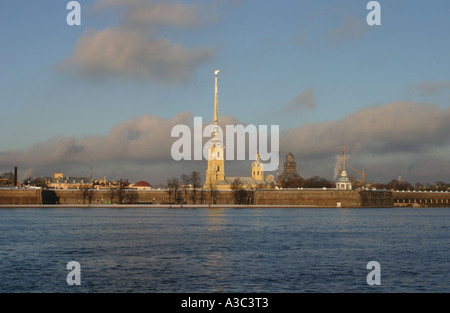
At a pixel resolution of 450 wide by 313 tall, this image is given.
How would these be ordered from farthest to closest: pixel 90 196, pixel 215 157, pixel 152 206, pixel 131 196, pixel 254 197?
pixel 215 157 → pixel 254 197 → pixel 131 196 → pixel 90 196 → pixel 152 206

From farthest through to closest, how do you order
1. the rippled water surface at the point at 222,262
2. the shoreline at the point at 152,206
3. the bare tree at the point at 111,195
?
the bare tree at the point at 111,195 → the shoreline at the point at 152,206 → the rippled water surface at the point at 222,262

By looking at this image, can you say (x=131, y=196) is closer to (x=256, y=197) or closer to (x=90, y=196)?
(x=90, y=196)

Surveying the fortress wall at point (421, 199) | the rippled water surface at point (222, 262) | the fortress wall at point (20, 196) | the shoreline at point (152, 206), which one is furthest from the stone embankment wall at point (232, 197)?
the rippled water surface at point (222, 262)

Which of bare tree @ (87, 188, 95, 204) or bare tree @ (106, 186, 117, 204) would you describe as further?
bare tree @ (106, 186, 117, 204)

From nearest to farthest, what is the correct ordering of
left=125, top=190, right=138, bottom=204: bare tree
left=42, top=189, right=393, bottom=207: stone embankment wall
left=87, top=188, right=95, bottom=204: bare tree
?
left=87, top=188, right=95, bottom=204: bare tree → left=42, top=189, right=393, bottom=207: stone embankment wall → left=125, top=190, right=138, bottom=204: bare tree

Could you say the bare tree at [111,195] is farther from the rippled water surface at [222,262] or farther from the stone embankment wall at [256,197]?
the rippled water surface at [222,262]

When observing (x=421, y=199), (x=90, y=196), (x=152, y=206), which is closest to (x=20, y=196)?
(x=90, y=196)

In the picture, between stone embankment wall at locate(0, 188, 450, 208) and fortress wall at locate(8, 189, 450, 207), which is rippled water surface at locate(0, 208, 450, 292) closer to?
fortress wall at locate(8, 189, 450, 207)

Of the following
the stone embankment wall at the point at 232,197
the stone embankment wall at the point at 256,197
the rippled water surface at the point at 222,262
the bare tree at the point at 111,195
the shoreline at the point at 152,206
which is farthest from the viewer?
the bare tree at the point at 111,195

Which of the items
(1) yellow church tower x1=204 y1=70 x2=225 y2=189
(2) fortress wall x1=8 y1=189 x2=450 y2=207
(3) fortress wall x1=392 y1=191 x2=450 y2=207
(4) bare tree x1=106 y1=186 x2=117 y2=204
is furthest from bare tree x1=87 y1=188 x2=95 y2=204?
(3) fortress wall x1=392 y1=191 x2=450 y2=207

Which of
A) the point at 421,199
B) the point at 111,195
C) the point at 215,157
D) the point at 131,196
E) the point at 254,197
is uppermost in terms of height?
the point at 215,157
